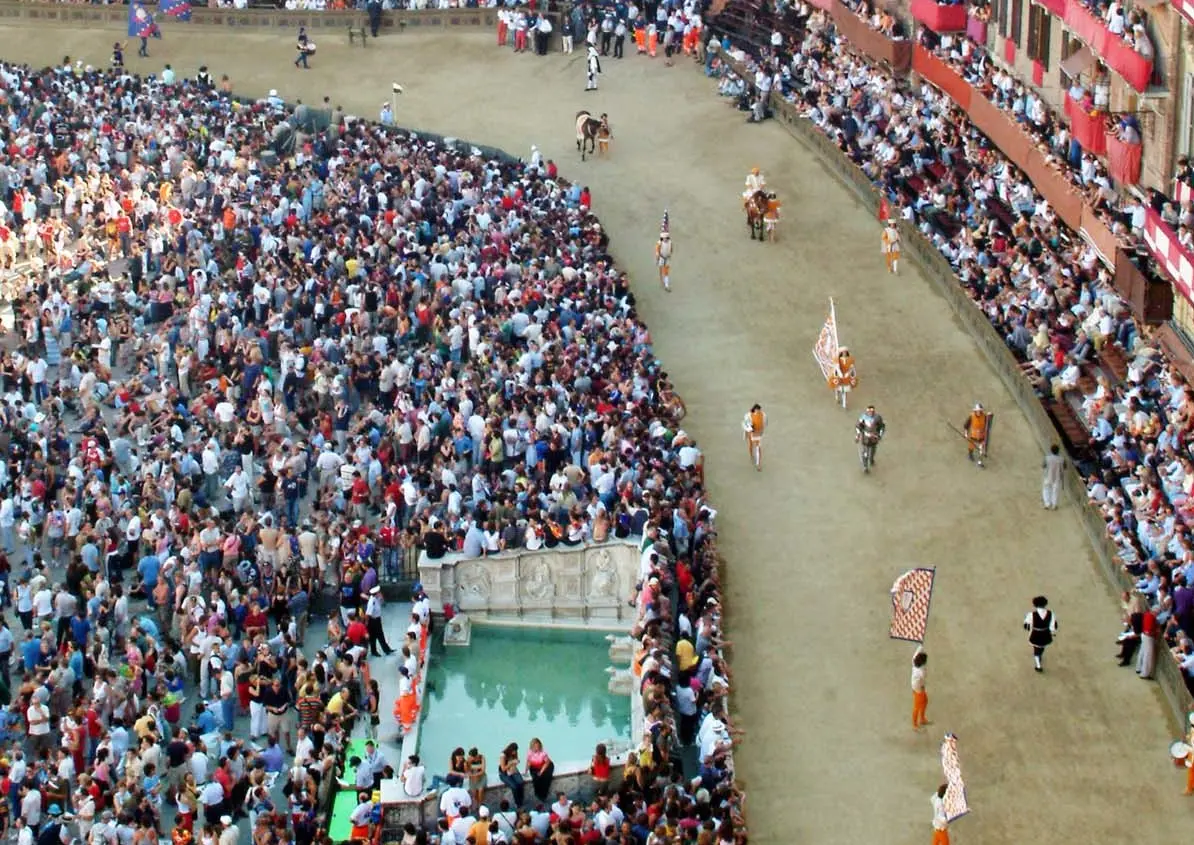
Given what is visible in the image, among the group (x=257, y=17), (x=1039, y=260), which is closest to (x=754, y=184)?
(x=1039, y=260)

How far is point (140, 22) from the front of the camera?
247ft

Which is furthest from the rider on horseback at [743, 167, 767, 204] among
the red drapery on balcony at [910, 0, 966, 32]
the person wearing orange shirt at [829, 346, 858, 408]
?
the person wearing orange shirt at [829, 346, 858, 408]

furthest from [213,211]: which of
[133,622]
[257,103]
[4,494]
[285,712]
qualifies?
[285,712]

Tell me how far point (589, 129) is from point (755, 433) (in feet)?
68.1

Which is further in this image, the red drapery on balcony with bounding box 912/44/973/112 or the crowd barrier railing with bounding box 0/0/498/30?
the crowd barrier railing with bounding box 0/0/498/30

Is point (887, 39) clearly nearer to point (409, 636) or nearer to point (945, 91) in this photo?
point (945, 91)

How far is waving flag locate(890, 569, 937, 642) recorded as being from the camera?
37906mm

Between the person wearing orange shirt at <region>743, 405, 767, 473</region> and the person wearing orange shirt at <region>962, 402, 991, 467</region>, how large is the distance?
402cm

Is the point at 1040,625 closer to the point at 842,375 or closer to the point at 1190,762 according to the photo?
the point at 1190,762

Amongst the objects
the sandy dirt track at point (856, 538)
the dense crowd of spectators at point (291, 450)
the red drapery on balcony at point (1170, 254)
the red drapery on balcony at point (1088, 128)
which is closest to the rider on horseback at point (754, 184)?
the sandy dirt track at point (856, 538)

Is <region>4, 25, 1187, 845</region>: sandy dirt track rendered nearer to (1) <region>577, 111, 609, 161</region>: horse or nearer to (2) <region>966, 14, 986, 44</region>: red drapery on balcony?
(1) <region>577, 111, 609, 161</region>: horse

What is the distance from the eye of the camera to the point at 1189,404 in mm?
42781

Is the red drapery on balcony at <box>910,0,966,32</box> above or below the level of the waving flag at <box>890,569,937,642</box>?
above

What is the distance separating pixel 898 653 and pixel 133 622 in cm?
1382
